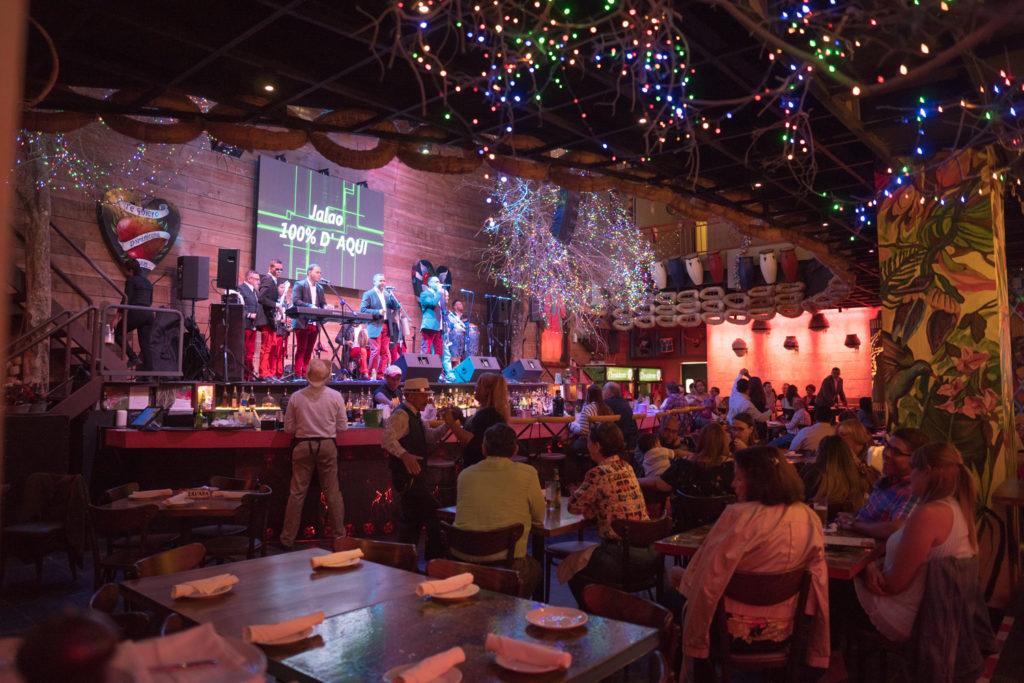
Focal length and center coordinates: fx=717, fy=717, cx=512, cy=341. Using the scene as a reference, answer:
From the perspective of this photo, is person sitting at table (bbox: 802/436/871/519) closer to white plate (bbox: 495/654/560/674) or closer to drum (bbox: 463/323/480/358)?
white plate (bbox: 495/654/560/674)

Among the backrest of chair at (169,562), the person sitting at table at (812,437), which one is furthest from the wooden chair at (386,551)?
the person sitting at table at (812,437)

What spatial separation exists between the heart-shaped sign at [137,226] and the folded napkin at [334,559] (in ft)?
31.4

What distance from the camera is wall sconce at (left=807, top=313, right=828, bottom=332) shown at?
18938 mm

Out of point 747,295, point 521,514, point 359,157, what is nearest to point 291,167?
point 359,157

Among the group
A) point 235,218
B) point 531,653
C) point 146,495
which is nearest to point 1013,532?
point 531,653

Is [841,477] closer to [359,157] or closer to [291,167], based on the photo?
[359,157]

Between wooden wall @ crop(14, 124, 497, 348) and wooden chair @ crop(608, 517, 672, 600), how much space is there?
985cm

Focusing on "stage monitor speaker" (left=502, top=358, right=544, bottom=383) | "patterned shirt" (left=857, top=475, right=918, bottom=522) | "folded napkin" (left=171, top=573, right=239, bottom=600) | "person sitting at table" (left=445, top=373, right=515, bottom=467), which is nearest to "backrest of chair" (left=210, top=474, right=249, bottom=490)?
"person sitting at table" (left=445, top=373, right=515, bottom=467)

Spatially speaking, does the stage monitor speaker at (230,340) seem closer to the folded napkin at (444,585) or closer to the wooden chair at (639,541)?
the wooden chair at (639,541)

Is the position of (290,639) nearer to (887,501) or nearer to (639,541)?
(639,541)

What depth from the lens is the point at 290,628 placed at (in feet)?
7.38

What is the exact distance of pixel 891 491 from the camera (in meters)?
4.21

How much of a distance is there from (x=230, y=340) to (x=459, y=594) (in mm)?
9024

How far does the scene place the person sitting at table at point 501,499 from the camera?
→ 3.98 metres
